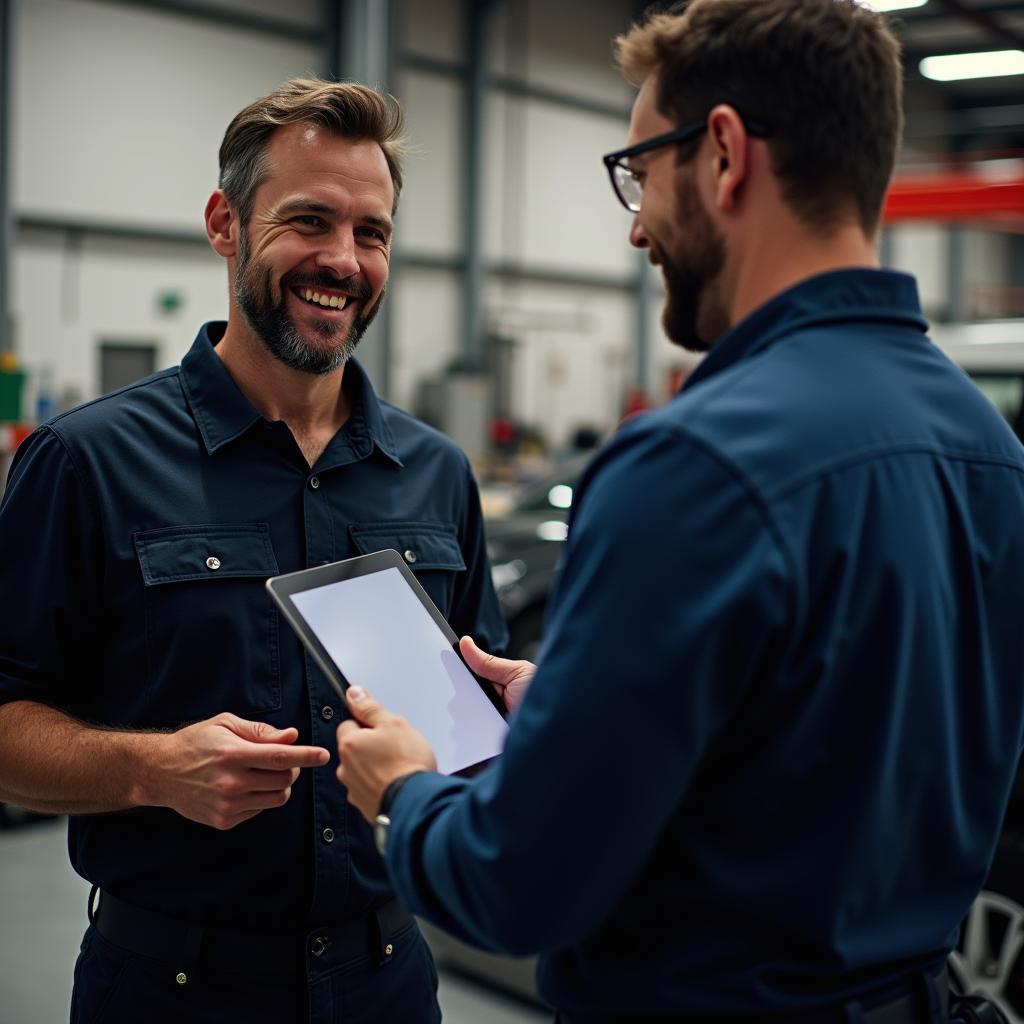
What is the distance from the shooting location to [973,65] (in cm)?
1414

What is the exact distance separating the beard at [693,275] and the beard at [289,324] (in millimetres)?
672

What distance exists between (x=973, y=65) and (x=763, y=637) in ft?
49.5

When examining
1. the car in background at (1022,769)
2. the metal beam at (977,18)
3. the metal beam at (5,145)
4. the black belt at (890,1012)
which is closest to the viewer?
the black belt at (890,1012)

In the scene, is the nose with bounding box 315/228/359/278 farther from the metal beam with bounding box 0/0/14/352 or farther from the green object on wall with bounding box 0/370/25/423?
the metal beam with bounding box 0/0/14/352

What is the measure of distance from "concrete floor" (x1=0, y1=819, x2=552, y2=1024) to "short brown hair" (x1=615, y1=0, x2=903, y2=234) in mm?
2902

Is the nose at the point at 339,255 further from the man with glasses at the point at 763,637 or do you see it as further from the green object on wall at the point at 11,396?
the green object on wall at the point at 11,396

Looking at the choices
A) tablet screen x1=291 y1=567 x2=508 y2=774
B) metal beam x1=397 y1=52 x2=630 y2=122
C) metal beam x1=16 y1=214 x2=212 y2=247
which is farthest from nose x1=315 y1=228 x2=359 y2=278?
metal beam x1=397 y1=52 x2=630 y2=122

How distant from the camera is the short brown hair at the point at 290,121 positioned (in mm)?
1701

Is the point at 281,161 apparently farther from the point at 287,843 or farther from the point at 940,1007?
the point at 940,1007

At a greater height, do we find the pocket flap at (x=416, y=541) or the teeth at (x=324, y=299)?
the teeth at (x=324, y=299)

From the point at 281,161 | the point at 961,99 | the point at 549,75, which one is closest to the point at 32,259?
the point at 549,75

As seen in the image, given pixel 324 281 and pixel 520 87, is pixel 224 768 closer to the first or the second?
pixel 324 281

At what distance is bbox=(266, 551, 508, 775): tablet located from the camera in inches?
51.3

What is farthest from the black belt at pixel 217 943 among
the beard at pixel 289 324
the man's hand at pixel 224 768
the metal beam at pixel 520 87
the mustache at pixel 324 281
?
the metal beam at pixel 520 87
